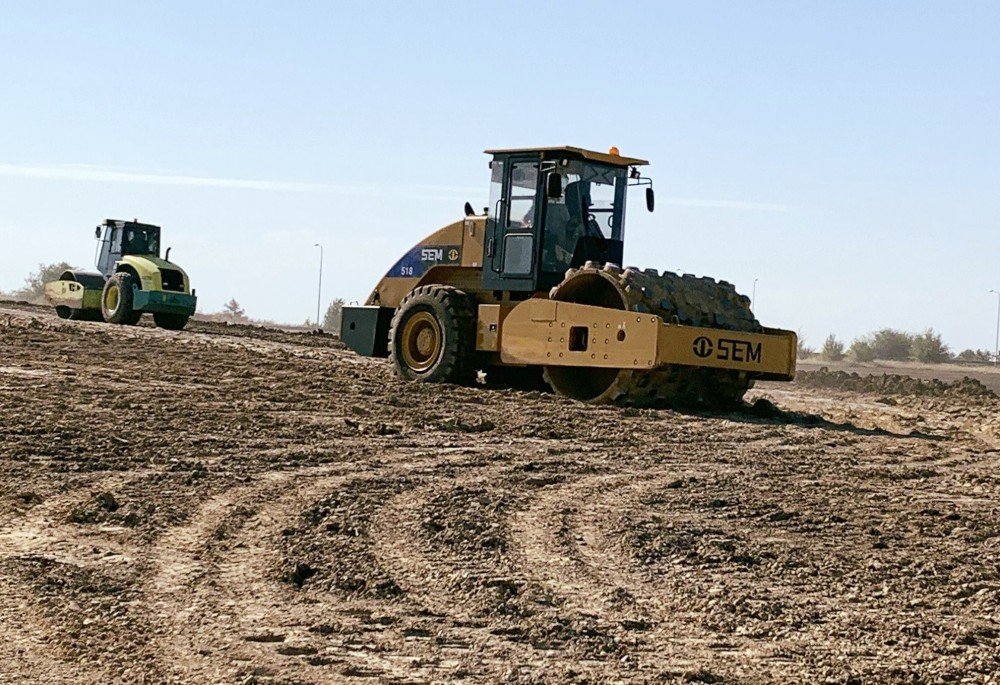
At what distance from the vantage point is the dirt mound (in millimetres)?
20969

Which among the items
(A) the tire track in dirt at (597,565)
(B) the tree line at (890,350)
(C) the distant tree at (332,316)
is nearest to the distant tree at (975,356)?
(B) the tree line at (890,350)

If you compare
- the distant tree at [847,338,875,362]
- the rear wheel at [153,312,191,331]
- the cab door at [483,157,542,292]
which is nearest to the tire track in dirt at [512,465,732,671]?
the cab door at [483,157,542,292]

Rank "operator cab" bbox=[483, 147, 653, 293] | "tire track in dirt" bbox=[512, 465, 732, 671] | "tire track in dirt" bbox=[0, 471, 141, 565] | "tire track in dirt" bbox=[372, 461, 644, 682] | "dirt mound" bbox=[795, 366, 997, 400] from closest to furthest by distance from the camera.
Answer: "tire track in dirt" bbox=[372, 461, 644, 682], "tire track in dirt" bbox=[512, 465, 732, 671], "tire track in dirt" bbox=[0, 471, 141, 565], "operator cab" bbox=[483, 147, 653, 293], "dirt mound" bbox=[795, 366, 997, 400]

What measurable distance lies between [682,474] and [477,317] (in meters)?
7.19

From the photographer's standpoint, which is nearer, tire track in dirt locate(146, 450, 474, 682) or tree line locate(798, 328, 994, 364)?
tire track in dirt locate(146, 450, 474, 682)

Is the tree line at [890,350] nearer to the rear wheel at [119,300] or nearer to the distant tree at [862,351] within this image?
the distant tree at [862,351]

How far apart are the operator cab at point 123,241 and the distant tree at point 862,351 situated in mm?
24713

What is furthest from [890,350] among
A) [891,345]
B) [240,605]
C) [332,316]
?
[240,605]

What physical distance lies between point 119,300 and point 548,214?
15833mm

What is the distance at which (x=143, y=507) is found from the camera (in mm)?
8109

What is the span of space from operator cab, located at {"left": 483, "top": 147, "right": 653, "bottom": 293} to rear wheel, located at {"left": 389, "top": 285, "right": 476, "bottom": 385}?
1.77 ft

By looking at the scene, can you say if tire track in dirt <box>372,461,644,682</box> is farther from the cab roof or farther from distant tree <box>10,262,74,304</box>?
distant tree <box>10,262,74,304</box>

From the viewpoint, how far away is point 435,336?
17.5m

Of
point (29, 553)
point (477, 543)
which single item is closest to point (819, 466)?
point (477, 543)
